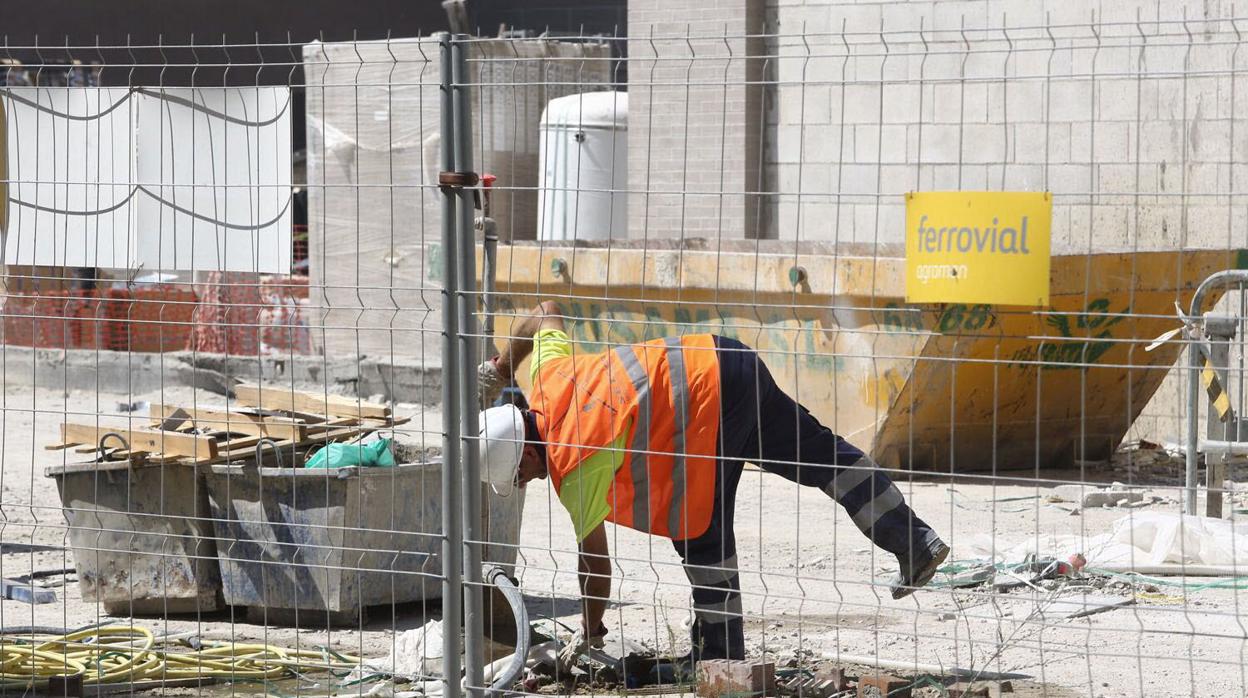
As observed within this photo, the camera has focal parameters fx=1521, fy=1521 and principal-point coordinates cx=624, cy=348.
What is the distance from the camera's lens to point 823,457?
532cm

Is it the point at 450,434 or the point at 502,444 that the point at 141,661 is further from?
the point at 450,434

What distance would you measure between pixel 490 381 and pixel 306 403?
6.50ft

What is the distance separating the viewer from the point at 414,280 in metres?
14.2

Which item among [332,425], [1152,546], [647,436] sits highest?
[647,436]

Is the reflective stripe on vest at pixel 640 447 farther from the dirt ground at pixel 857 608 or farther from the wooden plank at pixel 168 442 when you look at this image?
the wooden plank at pixel 168 442

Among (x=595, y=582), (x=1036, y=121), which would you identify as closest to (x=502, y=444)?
(x=595, y=582)

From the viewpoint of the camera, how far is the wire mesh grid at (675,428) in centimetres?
457

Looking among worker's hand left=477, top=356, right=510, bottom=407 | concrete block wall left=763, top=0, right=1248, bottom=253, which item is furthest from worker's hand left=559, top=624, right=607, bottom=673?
concrete block wall left=763, top=0, right=1248, bottom=253

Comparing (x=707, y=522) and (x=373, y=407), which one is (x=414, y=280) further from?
(x=707, y=522)

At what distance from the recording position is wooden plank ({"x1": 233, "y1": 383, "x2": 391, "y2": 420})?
269 inches

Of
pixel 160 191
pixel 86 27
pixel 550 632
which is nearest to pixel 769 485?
pixel 550 632

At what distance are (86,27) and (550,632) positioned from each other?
23.6 m

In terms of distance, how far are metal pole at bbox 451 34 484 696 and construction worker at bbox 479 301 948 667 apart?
187mm

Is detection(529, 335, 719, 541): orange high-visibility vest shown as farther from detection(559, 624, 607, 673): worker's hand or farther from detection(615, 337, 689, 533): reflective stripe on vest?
detection(559, 624, 607, 673): worker's hand
